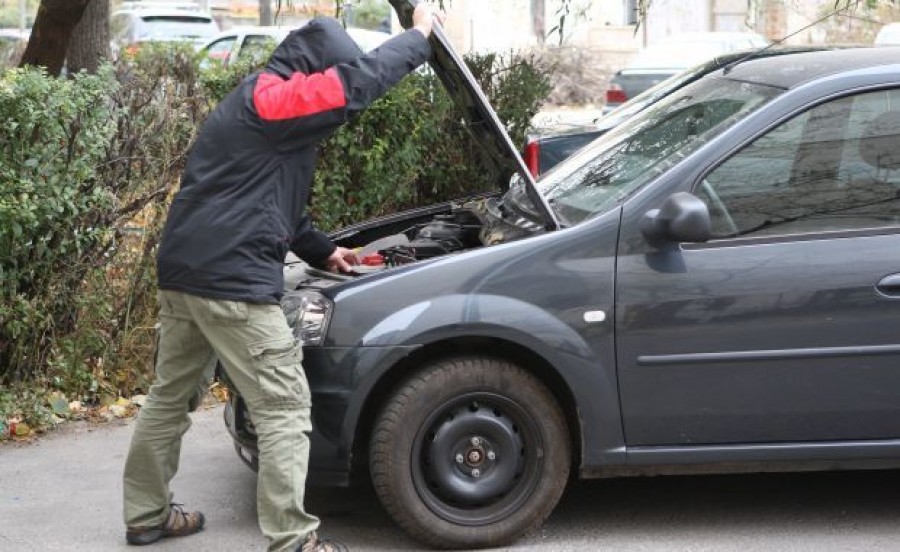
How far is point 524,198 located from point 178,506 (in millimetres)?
1769

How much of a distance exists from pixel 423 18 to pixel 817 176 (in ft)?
4.83

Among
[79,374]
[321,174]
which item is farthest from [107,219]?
[321,174]

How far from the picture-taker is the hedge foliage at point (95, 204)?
6055mm

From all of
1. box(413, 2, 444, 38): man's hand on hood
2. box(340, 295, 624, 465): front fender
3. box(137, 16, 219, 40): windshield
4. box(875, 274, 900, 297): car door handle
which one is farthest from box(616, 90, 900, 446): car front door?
box(137, 16, 219, 40): windshield

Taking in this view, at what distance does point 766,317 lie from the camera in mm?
4543

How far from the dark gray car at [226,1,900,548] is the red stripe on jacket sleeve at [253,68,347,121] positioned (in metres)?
0.60

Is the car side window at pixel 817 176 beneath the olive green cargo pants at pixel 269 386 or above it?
above

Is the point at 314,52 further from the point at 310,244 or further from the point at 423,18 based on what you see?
the point at 310,244

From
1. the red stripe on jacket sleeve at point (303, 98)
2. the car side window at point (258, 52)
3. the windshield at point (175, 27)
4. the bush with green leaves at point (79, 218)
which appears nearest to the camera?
the red stripe on jacket sleeve at point (303, 98)

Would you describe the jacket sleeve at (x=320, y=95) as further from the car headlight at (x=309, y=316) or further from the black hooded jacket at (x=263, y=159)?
the car headlight at (x=309, y=316)

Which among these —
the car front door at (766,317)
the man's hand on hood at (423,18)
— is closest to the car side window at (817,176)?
the car front door at (766,317)

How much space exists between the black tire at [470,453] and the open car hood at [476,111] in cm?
64

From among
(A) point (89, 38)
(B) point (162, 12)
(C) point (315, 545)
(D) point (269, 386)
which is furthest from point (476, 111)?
(B) point (162, 12)

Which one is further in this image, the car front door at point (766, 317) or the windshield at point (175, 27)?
the windshield at point (175, 27)
